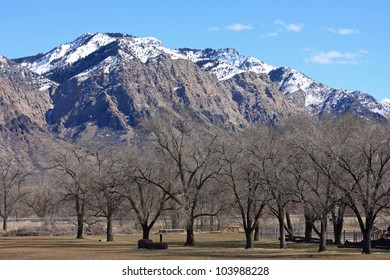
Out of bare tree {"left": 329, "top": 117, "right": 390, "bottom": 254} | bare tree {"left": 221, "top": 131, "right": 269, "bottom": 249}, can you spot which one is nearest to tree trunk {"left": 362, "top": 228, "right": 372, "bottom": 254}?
bare tree {"left": 329, "top": 117, "right": 390, "bottom": 254}

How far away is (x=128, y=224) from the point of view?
10856 centimetres

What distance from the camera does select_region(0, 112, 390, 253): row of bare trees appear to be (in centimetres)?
4869

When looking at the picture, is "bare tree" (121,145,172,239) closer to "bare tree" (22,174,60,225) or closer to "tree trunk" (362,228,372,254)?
"tree trunk" (362,228,372,254)

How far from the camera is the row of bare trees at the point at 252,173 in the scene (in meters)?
48.7

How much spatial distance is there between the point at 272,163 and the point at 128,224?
54.3 m

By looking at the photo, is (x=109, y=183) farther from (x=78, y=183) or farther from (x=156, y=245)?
(x=78, y=183)

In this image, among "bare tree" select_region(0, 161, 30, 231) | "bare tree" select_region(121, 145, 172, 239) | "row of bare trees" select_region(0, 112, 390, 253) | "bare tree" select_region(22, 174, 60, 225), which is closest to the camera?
"row of bare trees" select_region(0, 112, 390, 253)

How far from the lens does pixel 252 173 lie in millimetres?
60875

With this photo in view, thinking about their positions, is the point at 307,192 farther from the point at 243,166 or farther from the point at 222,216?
the point at 222,216

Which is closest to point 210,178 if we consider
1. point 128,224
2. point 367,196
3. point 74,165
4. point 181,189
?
point 181,189

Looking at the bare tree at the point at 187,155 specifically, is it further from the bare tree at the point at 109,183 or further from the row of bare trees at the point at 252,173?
the bare tree at the point at 109,183

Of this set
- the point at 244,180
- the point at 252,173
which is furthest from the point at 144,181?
the point at 252,173

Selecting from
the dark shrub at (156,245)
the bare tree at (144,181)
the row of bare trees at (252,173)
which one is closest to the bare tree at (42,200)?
the row of bare trees at (252,173)
